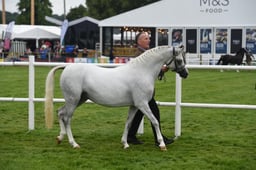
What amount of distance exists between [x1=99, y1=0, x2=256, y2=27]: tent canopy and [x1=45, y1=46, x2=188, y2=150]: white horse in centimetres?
2473

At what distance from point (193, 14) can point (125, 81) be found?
2536cm

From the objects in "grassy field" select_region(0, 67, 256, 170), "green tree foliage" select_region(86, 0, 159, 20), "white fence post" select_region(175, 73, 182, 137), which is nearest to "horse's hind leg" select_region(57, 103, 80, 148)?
"grassy field" select_region(0, 67, 256, 170)

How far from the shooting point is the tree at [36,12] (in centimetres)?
8594

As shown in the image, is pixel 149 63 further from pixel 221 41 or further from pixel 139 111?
pixel 221 41

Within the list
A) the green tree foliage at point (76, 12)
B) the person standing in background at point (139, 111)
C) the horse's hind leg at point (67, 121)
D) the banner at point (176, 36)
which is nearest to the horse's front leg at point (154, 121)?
the person standing in background at point (139, 111)

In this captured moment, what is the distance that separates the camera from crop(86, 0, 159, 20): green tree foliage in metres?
64.0

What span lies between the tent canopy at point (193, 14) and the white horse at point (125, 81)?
974 inches

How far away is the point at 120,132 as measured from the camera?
31.4ft

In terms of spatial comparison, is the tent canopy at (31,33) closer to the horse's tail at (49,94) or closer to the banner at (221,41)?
the banner at (221,41)

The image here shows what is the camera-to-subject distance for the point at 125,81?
7.83 m

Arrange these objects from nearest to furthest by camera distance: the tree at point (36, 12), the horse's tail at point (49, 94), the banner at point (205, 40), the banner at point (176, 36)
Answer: the horse's tail at point (49, 94)
the banner at point (205, 40)
the banner at point (176, 36)
the tree at point (36, 12)

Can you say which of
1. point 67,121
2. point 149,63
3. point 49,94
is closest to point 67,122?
point 67,121

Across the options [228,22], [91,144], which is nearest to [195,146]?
[91,144]

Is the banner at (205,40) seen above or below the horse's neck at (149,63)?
above
